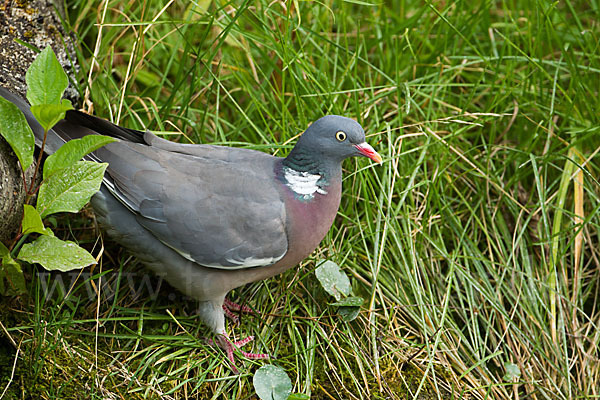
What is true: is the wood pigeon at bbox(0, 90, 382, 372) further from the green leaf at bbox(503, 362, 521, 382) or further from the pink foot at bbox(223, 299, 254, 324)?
the green leaf at bbox(503, 362, 521, 382)

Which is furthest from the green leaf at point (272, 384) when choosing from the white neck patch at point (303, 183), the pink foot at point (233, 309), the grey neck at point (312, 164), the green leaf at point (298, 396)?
the grey neck at point (312, 164)

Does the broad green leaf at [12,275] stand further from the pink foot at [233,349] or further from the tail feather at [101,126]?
the pink foot at [233,349]

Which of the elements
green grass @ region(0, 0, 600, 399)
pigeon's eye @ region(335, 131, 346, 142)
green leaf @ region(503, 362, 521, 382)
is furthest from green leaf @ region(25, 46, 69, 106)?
green leaf @ region(503, 362, 521, 382)

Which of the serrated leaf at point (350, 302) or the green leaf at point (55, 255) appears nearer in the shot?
the green leaf at point (55, 255)

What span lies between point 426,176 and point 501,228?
51 centimetres

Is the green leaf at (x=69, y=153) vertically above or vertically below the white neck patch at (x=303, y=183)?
above

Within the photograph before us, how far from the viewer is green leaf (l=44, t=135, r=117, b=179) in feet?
7.56

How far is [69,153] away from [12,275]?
548 mm

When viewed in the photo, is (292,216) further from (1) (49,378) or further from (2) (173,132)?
(1) (49,378)

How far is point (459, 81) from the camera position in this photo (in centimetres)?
379

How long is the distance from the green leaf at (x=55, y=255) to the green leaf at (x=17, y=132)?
0.31m

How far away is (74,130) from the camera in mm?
2732

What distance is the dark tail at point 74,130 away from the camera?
2580mm

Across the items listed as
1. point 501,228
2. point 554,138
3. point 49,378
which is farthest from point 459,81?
point 49,378
